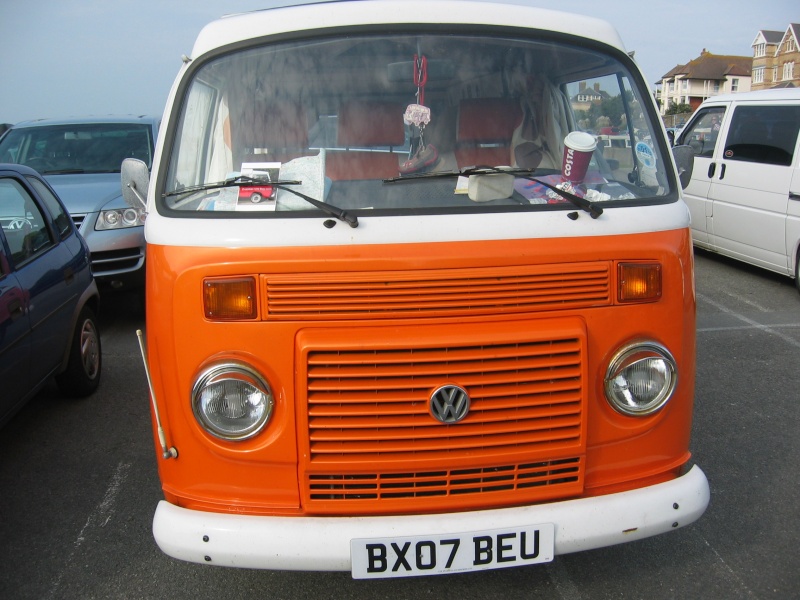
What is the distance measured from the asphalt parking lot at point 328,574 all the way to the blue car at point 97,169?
4.54 ft

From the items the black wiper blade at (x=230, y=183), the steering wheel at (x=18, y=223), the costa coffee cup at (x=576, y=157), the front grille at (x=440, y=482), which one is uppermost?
the costa coffee cup at (x=576, y=157)

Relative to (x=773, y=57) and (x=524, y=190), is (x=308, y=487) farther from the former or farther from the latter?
(x=773, y=57)

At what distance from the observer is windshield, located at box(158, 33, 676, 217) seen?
2.74 metres

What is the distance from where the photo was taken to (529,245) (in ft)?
8.18

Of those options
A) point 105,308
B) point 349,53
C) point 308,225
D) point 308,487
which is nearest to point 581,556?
point 308,487

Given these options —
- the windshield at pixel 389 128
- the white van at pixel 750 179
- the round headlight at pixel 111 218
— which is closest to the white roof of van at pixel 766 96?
the white van at pixel 750 179

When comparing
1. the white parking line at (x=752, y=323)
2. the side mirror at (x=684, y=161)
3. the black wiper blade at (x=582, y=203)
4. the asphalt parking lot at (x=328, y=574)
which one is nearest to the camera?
the black wiper blade at (x=582, y=203)

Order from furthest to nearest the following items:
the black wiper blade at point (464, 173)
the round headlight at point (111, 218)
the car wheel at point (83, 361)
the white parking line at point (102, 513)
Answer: the round headlight at point (111, 218) → the car wheel at point (83, 361) → the white parking line at point (102, 513) → the black wiper blade at point (464, 173)

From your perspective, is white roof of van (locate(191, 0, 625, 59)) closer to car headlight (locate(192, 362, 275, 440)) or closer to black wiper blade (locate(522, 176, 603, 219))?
black wiper blade (locate(522, 176, 603, 219))

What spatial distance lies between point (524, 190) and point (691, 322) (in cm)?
77

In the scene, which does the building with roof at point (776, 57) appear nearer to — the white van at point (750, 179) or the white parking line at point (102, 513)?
the white van at point (750, 179)

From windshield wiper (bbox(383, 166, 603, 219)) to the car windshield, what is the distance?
226 inches

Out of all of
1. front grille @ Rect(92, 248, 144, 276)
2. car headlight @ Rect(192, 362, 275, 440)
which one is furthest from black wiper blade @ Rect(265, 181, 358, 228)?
front grille @ Rect(92, 248, 144, 276)

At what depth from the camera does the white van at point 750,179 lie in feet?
24.7
